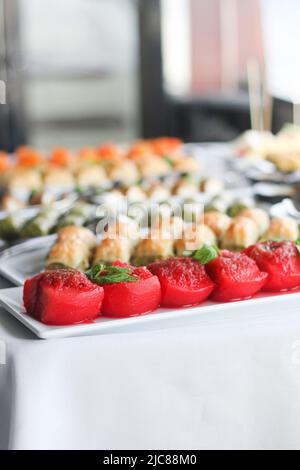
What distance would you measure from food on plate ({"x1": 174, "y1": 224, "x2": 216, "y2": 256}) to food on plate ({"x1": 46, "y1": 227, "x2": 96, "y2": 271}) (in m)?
0.20

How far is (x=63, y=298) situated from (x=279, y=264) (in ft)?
1.43

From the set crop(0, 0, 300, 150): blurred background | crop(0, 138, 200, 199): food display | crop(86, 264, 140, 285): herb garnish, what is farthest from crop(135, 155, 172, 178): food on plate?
crop(0, 0, 300, 150): blurred background

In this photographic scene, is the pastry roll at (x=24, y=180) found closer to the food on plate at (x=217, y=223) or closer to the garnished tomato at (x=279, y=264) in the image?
the food on plate at (x=217, y=223)

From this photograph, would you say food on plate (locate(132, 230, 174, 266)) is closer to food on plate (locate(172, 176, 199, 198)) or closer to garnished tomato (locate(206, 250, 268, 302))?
garnished tomato (locate(206, 250, 268, 302))

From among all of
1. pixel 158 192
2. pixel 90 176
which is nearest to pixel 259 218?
pixel 158 192

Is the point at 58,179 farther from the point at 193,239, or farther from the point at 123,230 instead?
the point at 193,239

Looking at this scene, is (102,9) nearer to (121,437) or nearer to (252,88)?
(252,88)

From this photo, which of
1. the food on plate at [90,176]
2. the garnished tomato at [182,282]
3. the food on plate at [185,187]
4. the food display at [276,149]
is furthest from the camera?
the food on plate at [90,176]

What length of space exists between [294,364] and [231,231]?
1.64 ft

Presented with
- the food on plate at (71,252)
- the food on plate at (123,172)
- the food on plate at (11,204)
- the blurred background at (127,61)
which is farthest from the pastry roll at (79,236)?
the blurred background at (127,61)

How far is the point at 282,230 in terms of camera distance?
1.87m

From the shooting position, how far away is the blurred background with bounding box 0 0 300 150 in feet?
21.0

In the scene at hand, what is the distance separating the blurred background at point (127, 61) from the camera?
641 centimetres
